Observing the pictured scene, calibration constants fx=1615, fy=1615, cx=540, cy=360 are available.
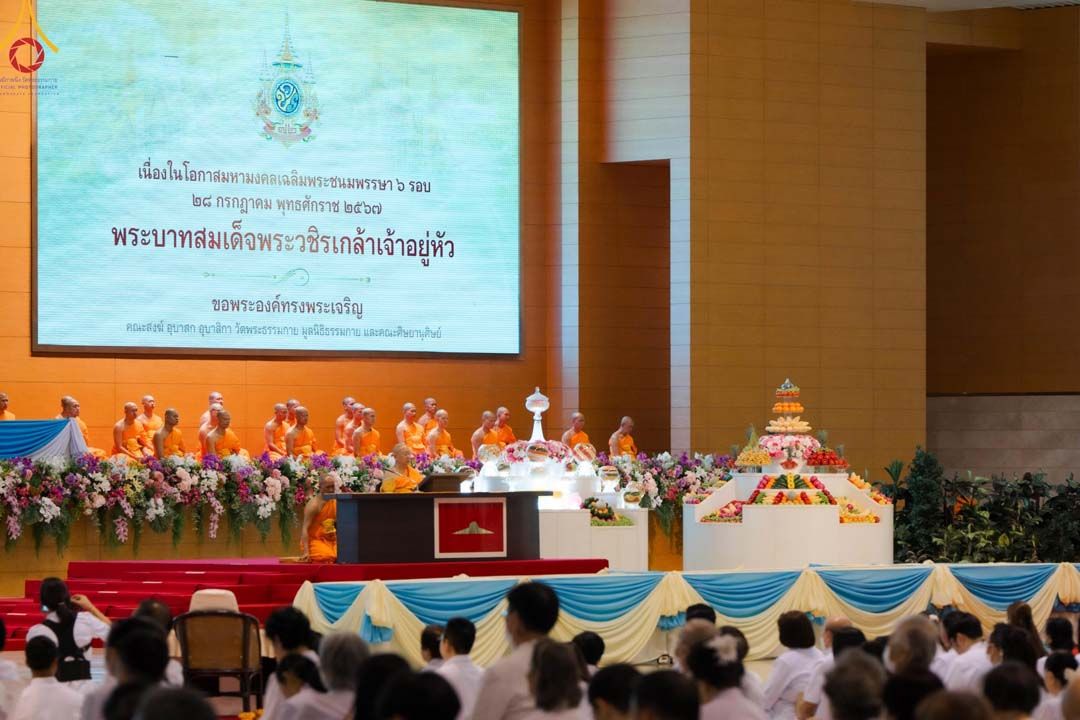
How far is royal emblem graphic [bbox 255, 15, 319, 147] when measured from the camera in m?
19.8

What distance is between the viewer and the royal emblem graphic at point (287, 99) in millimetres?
19812

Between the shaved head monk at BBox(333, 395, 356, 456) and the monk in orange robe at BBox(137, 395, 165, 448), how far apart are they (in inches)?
80.3

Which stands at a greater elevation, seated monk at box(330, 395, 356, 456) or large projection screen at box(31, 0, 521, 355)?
large projection screen at box(31, 0, 521, 355)

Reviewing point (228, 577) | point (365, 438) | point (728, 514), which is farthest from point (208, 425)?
point (728, 514)

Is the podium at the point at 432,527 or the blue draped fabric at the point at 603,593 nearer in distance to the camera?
the blue draped fabric at the point at 603,593

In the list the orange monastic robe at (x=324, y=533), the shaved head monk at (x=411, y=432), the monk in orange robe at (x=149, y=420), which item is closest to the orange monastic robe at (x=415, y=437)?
the shaved head monk at (x=411, y=432)

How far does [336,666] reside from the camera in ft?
15.4

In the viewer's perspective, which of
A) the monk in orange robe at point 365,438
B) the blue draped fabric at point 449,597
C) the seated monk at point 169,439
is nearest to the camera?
the blue draped fabric at point 449,597

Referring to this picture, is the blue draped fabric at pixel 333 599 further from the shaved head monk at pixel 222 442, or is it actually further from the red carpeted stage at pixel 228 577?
the shaved head monk at pixel 222 442

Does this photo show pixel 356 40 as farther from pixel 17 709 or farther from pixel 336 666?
pixel 336 666

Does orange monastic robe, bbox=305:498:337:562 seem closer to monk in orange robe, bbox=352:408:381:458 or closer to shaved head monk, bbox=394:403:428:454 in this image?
monk in orange robe, bbox=352:408:381:458

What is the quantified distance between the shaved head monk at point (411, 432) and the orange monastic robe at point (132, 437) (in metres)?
3.09

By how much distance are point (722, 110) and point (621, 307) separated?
298 centimetres

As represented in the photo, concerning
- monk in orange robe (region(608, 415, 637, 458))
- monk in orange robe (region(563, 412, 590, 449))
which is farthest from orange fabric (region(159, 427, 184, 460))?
monk in orange robe (region(608, 415, 637, 458))
